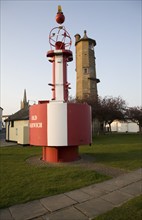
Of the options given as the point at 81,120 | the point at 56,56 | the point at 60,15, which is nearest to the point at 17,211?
the point at 81,120

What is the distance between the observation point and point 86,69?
1956 inches

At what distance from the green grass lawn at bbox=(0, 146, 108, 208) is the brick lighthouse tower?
3950 cm

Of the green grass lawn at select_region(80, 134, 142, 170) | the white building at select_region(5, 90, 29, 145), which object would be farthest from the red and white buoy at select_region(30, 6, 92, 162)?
the white building at select_region(5, 90, 29, 145)

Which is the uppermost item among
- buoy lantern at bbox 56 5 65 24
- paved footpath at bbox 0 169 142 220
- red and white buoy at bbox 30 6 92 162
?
buoy lantern at bbox 56 5 65 24

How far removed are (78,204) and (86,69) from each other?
4607cm

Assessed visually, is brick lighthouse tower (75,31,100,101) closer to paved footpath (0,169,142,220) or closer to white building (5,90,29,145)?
white building (5,90,29,145)

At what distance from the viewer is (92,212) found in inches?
207

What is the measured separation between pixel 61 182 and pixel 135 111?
44.0m

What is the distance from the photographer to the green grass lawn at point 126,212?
488cm

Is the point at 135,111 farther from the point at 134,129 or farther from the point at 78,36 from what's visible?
the point at 78,36

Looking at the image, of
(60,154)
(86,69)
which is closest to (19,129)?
(60,154)

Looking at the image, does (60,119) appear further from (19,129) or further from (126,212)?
(19,129)

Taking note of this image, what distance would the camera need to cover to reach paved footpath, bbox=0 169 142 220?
16.8 feet

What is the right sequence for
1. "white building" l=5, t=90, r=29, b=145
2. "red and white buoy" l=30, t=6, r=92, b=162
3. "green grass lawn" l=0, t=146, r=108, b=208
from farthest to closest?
"white building" l=5, t=90, r=29, b=145 < "red and white buoy" l=30, t=6, r=92, b=162 < "green grass lawn" l=0, t=146, r=108, b=208
